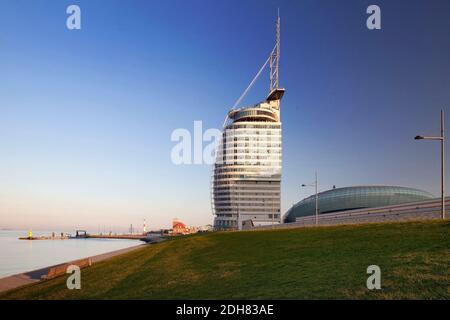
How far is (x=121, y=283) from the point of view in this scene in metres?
19.2

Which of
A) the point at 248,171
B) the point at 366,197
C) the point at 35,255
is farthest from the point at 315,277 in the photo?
the point at 248,171

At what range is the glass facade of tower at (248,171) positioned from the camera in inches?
6791

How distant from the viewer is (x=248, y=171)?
573ft

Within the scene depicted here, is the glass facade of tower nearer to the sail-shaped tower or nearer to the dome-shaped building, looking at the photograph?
the sail-shaped tower

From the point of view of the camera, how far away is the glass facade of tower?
566ft

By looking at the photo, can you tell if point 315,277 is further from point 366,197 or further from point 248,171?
point 248,171

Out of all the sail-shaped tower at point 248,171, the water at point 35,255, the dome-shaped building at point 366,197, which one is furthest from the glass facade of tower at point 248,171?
the water at point 35,255

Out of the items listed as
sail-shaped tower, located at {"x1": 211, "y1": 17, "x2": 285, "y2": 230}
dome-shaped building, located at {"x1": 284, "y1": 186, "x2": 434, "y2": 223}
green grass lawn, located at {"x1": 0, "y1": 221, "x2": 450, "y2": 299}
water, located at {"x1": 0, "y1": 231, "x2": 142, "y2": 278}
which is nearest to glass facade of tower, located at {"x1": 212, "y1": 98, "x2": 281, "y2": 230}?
sail-shaped tower, located at {"x1": 211, "y1": 17, "x2": 285, "y2": 230}

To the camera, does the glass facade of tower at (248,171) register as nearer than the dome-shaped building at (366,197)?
No

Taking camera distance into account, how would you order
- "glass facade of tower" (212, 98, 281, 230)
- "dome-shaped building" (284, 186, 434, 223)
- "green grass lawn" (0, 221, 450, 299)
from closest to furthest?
1. "green grass lawn" (0, 221, 450, 299)
2. "dome-shaped building" (284, 186, 434, 223)
3. "glass facade of tower" (212, 98, 281, 230)

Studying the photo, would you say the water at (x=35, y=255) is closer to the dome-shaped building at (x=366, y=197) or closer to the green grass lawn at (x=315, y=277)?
the green grass lawn at (x=315, y=277)
